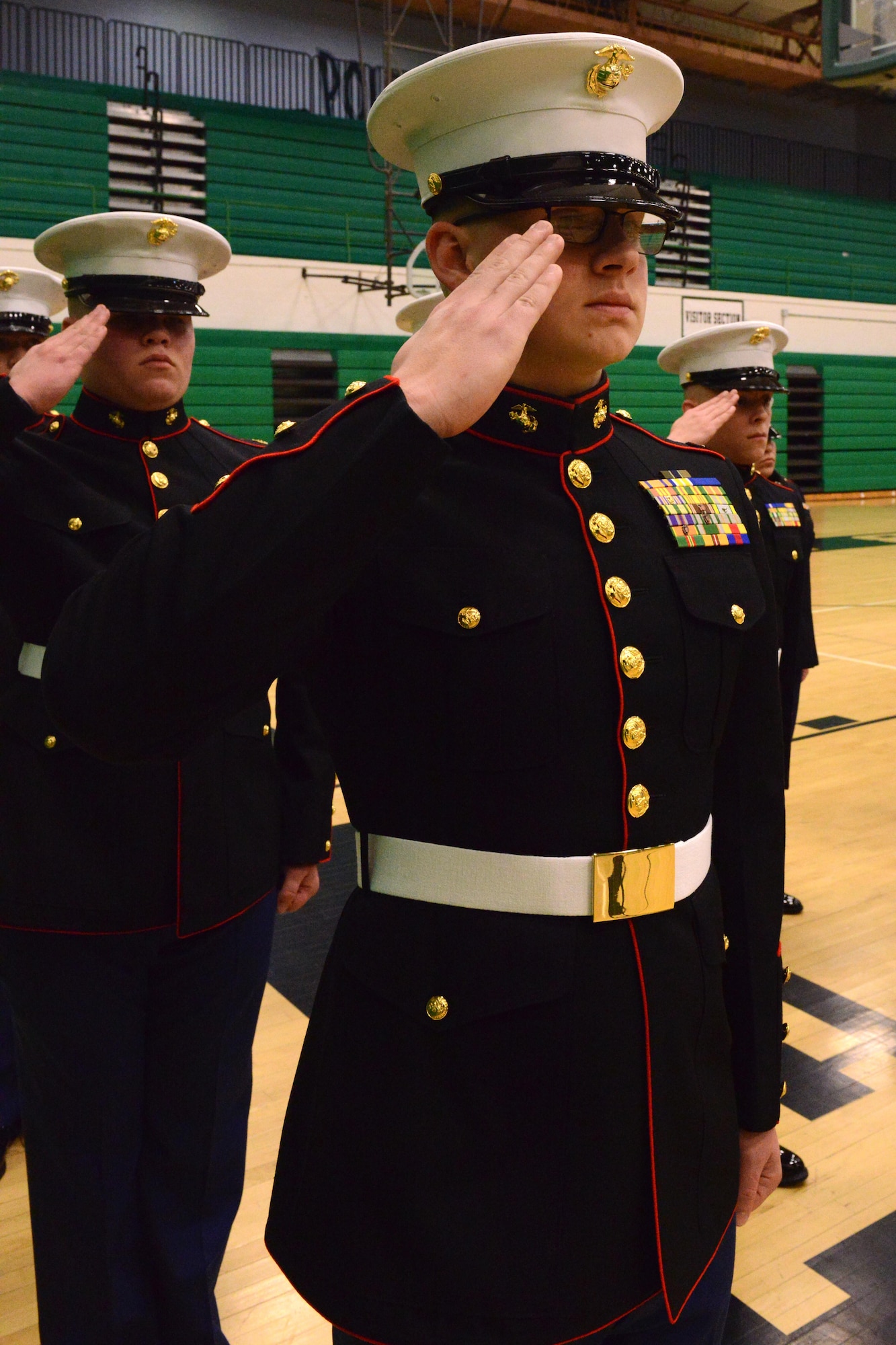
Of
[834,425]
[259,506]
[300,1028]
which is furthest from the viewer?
[834,425]

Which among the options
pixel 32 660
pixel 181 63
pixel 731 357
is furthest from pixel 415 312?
pixel 181 63

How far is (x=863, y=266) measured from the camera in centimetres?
1847

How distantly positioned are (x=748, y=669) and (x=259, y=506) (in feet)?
1.96

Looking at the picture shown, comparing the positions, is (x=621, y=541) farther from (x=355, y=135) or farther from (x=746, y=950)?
(x=355, y=135)

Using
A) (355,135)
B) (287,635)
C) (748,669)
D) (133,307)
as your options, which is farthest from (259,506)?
(355,135)

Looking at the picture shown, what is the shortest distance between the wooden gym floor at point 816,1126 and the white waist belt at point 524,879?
3.95ft

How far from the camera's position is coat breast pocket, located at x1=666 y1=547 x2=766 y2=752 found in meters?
1.03

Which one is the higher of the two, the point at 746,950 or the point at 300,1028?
the point at 746,950

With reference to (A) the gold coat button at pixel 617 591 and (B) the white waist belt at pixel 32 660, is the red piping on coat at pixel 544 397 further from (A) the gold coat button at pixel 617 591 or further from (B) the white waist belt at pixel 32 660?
(B) the white waist belt at pixel 32 660

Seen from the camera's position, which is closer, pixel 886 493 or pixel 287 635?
pixel 287 635

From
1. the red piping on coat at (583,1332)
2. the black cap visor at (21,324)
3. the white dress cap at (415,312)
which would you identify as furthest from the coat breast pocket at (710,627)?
the white dress cap at (415,312)

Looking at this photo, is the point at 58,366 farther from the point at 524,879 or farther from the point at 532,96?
the point at 524,879

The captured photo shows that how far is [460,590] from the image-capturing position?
0.94 m

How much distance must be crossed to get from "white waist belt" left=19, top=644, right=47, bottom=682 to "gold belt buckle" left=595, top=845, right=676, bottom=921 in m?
1.01
